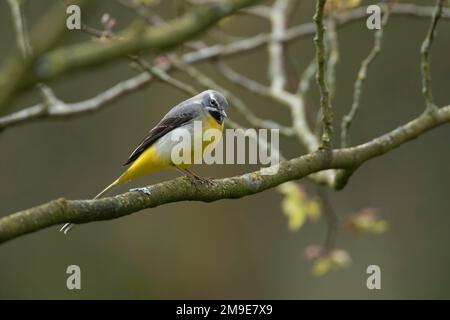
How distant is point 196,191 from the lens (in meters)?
4.00

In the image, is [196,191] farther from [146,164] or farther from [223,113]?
[223,113]

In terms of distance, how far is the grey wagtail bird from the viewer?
500cm

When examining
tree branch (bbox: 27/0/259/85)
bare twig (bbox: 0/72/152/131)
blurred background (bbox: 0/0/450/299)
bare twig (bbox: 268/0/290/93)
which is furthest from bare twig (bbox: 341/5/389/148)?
blurred background (bbox: 0/0/450/299)

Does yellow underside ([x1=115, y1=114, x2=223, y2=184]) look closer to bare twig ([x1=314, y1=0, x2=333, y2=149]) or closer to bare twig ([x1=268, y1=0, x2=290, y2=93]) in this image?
bare twig ([x1=314, y1=0, x2=333, y2=149])

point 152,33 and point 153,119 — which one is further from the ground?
point 153,119

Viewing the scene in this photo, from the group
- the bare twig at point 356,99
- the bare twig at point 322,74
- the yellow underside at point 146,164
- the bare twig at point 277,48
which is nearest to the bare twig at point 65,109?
the bare twig at point 277,48

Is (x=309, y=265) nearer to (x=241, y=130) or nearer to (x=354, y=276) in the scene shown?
(x=354, y=276)

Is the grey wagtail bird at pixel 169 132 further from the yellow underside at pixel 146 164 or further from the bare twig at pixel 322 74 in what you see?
the bare twig at pixel 322 74

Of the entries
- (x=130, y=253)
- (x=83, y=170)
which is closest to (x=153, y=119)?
(x=83, y=170)

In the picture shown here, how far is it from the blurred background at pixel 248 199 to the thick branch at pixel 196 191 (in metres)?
5.20

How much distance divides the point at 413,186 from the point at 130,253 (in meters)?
3.89

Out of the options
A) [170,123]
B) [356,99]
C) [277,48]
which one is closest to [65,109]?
[170,123]

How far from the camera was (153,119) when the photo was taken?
1071 centimetres

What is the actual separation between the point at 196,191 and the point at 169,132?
1240 millimetres
